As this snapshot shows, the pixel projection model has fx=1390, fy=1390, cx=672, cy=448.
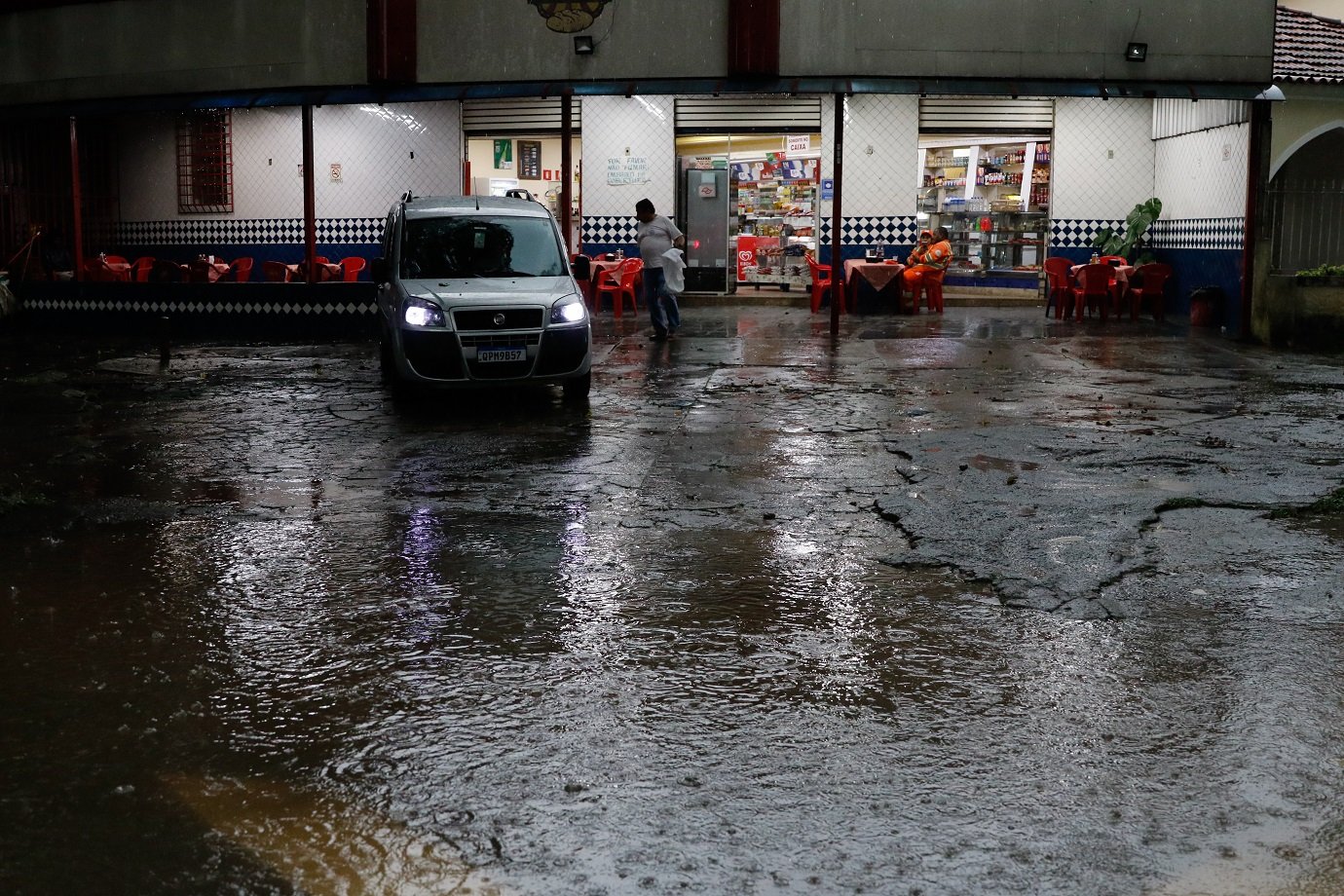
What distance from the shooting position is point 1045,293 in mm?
24984

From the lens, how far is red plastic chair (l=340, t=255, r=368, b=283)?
23281 mm

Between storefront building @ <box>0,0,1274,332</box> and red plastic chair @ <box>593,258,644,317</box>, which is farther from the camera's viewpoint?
red plastic chair @ <box>593,258,644,317</box>

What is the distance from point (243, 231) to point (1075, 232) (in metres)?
15.7

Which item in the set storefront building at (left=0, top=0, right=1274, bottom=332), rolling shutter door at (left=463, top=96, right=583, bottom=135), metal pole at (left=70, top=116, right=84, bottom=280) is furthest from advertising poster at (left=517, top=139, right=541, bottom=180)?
metal pole at (left=70, top=116, right=84, bottom=280)

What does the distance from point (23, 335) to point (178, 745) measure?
1762 cm

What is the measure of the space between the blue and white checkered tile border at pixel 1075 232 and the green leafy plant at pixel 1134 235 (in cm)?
35

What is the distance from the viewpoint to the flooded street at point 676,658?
357 cm

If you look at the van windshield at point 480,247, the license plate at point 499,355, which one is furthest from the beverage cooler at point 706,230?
the license plate at point 499,355

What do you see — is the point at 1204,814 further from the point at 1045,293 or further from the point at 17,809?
the point at 1045,293

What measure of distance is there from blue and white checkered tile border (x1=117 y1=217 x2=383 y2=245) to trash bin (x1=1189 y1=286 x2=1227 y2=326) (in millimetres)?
14375

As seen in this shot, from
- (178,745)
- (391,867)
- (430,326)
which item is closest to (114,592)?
(178,745)

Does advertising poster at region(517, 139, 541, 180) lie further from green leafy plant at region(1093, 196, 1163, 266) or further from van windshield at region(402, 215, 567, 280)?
van windshield at region(402, 215, 567, 280)

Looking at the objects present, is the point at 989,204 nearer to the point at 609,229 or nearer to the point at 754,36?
the point at 609,229

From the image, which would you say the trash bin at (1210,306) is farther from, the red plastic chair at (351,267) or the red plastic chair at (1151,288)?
the red plastic chair at (351,267)
